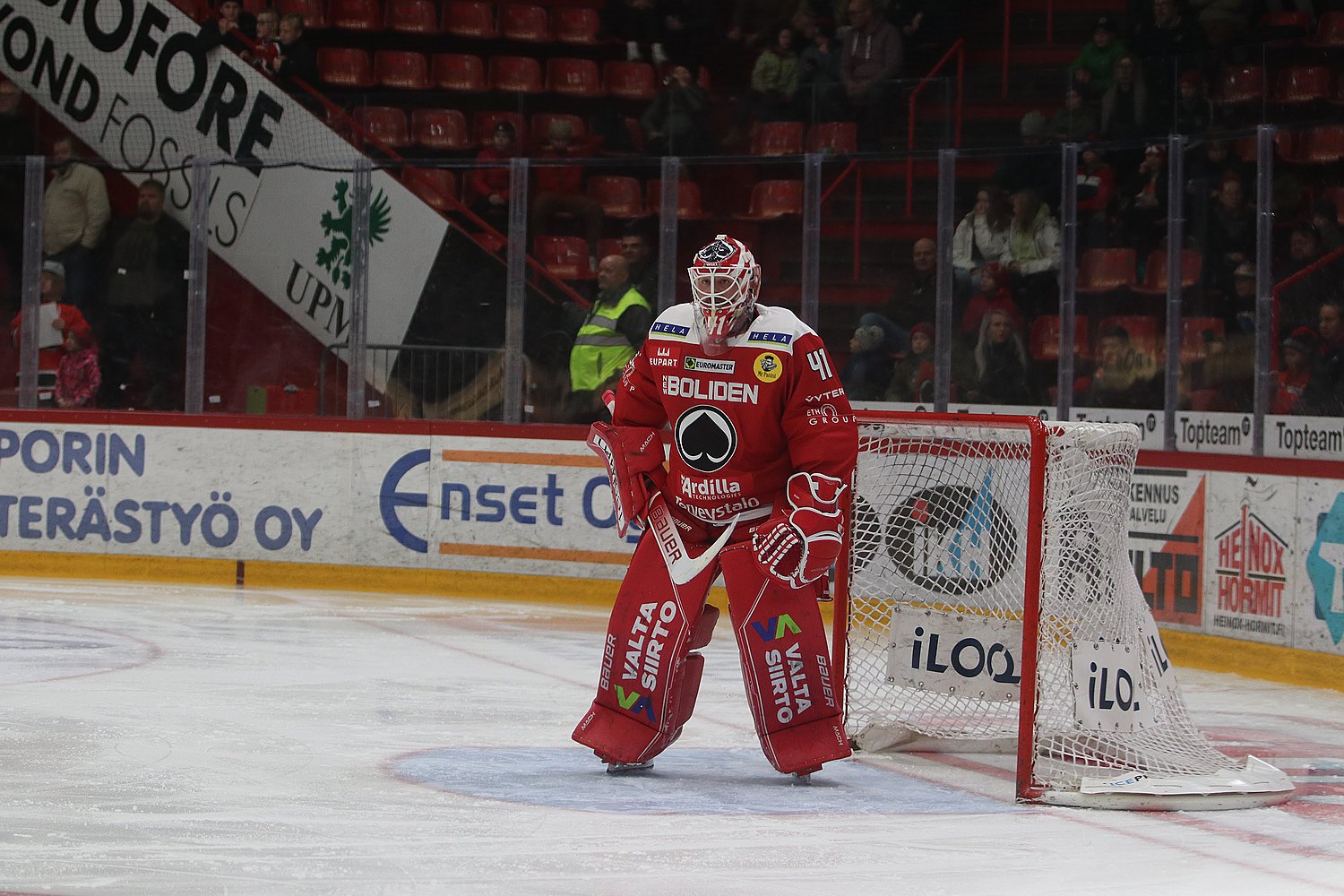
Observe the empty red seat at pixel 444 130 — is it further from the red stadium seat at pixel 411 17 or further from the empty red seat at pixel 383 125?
the red stadium seat at pixel 411 17

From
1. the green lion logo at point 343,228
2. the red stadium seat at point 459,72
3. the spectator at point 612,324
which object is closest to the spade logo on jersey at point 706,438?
the spectator at point 612,324

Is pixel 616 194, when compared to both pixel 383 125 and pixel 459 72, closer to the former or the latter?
pixel 383 125

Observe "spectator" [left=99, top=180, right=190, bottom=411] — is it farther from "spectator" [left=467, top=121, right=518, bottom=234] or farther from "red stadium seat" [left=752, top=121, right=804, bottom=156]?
"red stadium seat" [left=752, top=121, right=804, bottom=156]

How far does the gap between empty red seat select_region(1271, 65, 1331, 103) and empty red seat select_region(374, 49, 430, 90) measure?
657 centimetres

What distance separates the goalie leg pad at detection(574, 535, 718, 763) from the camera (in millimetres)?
4883

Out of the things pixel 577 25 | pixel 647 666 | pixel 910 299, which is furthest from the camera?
pixel 577 25

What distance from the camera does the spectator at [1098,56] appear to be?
967cm

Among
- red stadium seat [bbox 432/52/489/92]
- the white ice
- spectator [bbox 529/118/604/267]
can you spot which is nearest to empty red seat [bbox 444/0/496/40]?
red stadium seat [bbox 432/52/489/92]

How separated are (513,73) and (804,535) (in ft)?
29.0

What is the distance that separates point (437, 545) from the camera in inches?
368

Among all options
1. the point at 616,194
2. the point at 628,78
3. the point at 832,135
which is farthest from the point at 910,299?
the point at 628,78

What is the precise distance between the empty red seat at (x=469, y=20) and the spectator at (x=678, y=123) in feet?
9.78

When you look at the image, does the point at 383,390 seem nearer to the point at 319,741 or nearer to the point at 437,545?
the point at 437,545

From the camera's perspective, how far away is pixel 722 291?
188 inches
